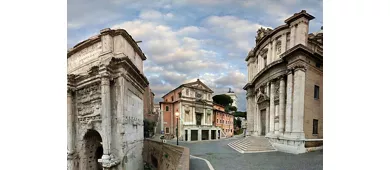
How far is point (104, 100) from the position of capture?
2049 millimetres

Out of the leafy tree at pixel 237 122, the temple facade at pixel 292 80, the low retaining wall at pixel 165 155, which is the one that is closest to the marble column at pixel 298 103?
the temple facade at pixel 292 80

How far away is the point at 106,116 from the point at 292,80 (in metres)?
1.76

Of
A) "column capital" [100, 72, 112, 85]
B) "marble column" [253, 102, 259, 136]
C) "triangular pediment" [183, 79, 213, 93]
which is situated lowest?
"marble column" [253, 102, 259, 136]

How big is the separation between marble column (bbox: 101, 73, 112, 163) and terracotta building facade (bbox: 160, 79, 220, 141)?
628mm

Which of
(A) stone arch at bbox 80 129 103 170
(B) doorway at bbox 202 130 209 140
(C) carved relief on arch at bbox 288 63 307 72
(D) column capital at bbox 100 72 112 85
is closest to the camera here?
(C) carved relief on arch at bbox 288 63 307 72

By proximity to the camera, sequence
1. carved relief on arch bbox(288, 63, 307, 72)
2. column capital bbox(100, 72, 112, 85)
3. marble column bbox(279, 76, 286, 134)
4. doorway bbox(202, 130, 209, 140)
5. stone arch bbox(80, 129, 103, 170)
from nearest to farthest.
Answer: carved relief on arch bbox(288, 63, 307, 72) < marble column bbox(279, 76, 286, 134) < doorway bbox(202, 130, 209, 140) < column capital bbox(100, 72, 112, 85) < stone arch bbox(80, 129, 103, 170)

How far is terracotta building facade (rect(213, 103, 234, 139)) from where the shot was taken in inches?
70.4

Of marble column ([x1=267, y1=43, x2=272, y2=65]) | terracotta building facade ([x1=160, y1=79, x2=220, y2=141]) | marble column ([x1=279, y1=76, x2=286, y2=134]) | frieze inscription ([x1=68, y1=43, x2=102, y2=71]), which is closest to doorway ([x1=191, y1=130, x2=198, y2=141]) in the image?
terracotta building facade ([x1=160, y1=79, x2=220, y2=141])

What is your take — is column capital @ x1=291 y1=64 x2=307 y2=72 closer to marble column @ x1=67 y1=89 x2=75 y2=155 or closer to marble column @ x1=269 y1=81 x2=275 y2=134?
marble column @ x1=269 y1=81 x2=275 y2=134

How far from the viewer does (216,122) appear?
1.80 meters

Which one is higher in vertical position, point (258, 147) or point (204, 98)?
point (204, 98)
